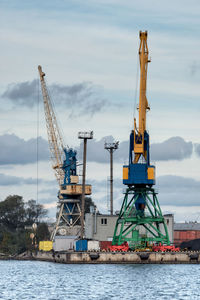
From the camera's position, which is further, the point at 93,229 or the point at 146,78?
the point at 93,229

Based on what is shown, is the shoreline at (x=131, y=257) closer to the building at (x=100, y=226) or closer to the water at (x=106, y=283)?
the water at (x=106, y=283)

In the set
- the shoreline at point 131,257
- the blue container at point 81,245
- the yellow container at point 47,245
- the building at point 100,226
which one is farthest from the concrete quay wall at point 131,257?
the yellow container at point 47,245

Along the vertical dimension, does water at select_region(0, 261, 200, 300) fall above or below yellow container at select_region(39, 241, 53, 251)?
below

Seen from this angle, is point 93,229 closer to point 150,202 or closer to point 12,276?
point 150,202

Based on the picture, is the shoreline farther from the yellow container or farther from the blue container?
the yellow container

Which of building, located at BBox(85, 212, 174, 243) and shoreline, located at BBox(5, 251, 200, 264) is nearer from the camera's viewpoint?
shoreline, located at BBox(5, 251, 200, 264)

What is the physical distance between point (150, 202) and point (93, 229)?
21.0 m

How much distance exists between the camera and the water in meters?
83.8

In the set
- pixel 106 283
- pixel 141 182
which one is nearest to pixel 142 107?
pixel 141 182

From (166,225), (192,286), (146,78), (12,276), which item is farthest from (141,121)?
(192,286)

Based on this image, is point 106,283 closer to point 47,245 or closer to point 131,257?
point 131,257

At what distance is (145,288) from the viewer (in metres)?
90.9

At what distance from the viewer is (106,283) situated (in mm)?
96438

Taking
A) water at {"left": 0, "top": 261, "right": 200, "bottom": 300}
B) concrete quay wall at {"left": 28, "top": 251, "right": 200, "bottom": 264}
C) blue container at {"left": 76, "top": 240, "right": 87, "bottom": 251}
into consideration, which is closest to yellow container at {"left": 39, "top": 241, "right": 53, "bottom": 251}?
blue container at {"left": 76, "top": 240, "right": 87, "bottom": 251}
